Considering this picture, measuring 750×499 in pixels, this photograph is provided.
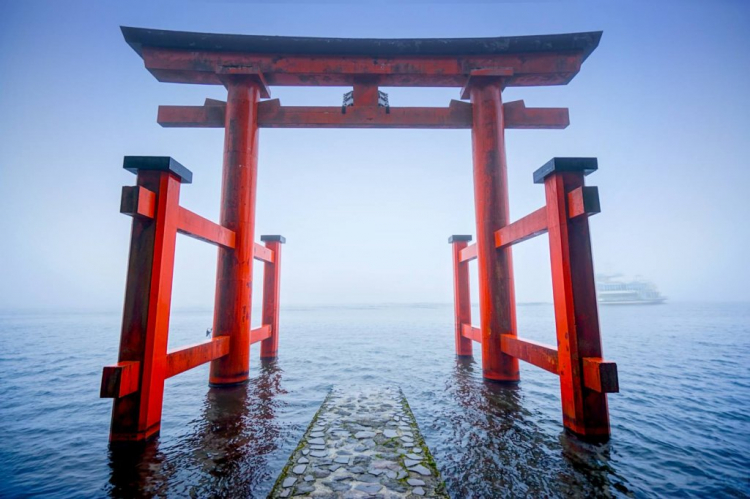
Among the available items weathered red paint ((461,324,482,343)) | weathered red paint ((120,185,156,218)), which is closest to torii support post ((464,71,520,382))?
weathered red paint ((461,324,482,343))

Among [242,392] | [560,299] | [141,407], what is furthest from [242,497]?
[560,299]

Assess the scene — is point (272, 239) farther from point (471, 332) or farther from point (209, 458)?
point (209, 458)

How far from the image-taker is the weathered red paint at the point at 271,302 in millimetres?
9906

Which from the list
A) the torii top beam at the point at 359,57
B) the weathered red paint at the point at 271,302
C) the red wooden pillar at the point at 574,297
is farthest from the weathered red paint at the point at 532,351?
the weathered red paint at the point at 271,302

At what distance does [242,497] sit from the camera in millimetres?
2961

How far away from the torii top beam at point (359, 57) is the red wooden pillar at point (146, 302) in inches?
188

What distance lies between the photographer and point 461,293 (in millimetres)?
9875

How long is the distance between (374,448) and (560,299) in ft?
11.3

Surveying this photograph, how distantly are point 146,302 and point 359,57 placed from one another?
25.2ft

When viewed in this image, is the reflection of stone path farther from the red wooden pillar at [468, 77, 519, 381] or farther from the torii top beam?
the torii top beam

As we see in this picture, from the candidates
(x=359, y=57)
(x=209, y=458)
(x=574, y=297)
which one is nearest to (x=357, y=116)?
(x=359, y=57)

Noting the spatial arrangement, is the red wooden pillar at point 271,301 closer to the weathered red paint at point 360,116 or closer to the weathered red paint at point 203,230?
the weathered red paint at point 203,230

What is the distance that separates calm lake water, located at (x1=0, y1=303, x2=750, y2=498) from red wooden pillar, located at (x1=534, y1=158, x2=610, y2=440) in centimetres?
41

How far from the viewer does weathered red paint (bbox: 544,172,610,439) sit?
425 cm
